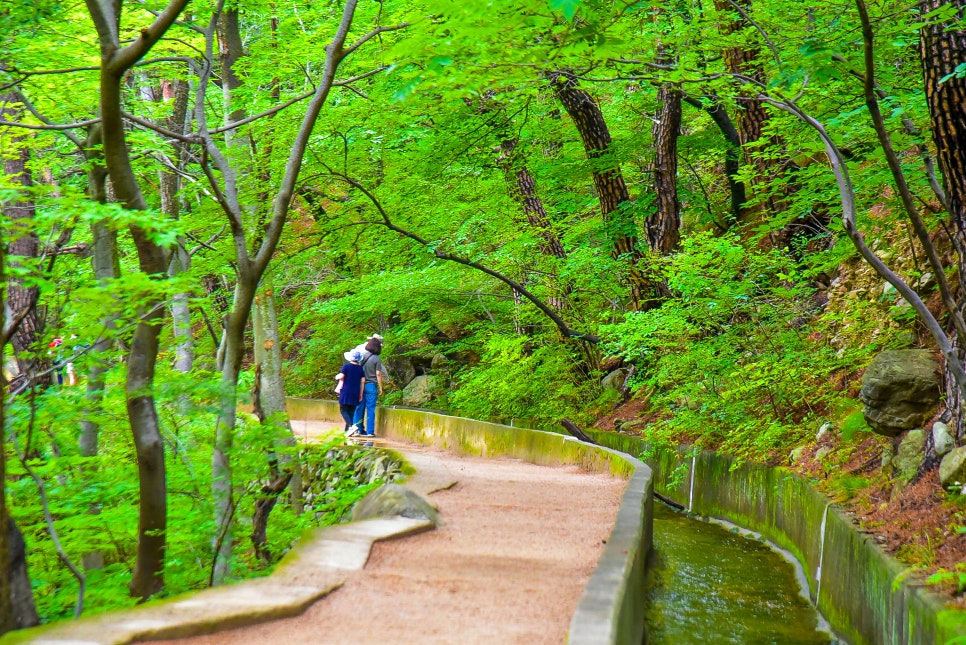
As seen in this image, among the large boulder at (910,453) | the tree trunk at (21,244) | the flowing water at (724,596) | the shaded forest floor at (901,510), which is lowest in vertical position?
the flowing water at (724,596)

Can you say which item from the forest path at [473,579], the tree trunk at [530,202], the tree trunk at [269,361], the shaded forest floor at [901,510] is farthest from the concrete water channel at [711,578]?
the tree trunk at [530,202]

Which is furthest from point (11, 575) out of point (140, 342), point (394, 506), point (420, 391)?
point (420, 391)

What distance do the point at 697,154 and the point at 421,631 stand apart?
51.9 ft

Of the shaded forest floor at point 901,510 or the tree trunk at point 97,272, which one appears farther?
the tree trunk at point 97,272

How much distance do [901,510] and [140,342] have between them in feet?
20.1

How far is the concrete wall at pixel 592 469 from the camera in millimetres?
4340

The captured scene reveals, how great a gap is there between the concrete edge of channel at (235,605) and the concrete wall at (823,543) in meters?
3.50

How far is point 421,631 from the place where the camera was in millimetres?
4637

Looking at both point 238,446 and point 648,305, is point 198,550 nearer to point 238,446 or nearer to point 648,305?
point 238,446

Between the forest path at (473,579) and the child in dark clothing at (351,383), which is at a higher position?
the child in dark clothing at (351,383)

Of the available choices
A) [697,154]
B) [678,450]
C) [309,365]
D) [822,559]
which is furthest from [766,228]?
[309,365]

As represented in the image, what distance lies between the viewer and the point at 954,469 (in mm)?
6367

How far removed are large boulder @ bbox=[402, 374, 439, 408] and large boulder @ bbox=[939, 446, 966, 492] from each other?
20048mm

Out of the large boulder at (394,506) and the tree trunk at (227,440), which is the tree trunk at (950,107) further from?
the tree trunk at (227,440)
